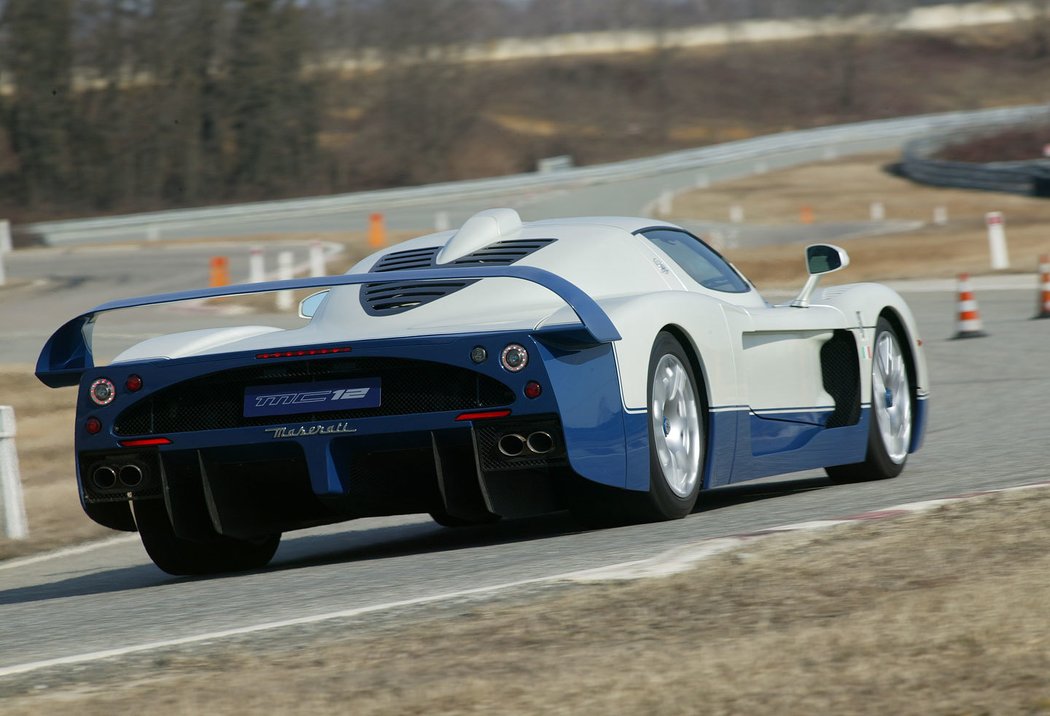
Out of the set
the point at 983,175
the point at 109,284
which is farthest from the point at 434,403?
the point at 983,175

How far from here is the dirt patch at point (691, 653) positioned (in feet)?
11.9

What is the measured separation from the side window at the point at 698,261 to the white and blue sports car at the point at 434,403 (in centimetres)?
31

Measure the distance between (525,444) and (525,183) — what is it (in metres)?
43.3

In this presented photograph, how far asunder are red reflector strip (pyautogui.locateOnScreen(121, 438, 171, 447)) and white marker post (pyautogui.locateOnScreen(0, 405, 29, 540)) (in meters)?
2.90

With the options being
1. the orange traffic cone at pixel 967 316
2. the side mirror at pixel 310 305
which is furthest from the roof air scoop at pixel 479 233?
the orange traffic cone at pixel 967 316

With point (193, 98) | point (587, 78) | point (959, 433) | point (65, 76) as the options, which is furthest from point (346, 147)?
point (959, 433)

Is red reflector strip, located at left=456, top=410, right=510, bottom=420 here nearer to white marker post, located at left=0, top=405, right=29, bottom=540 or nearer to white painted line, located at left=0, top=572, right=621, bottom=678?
white painted line, located at left=0, top=572, right=621, bottom=678

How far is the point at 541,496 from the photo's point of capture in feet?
20.1

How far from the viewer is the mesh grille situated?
19.5 feet

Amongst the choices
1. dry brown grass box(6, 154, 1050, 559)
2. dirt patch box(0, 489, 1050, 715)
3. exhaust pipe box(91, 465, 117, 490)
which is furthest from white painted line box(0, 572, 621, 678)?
dry brown grass box(6, 154, 1050, 559)

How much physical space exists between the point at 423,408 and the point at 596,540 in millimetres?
816

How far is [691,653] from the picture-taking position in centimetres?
402

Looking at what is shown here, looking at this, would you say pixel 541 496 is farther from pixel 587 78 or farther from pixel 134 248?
pixel 587 78

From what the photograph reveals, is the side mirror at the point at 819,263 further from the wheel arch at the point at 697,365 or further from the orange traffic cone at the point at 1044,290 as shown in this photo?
the orange traffic cone at the point at 1044,290
